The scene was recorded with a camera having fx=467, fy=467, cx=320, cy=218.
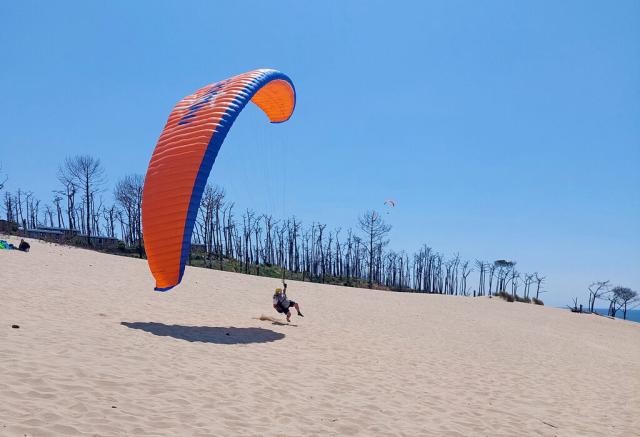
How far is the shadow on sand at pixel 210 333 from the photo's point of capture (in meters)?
10.6

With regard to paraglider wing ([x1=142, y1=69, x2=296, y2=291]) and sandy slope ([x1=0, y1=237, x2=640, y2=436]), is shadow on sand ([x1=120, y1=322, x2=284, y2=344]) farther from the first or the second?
paraglider wing ([x1=142, y1=69, x2=296, y2=291])

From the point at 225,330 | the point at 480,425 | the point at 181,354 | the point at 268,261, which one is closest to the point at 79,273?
the point at 225,330

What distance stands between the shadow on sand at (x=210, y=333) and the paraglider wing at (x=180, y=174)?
102 cm

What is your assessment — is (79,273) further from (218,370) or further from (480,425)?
(480,425)

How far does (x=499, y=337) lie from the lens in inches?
781

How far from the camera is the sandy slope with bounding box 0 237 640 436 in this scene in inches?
213

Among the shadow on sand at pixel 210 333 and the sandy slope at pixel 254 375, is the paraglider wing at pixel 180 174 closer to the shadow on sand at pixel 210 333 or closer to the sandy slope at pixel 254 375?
the shadow on sand at pixel 210 333

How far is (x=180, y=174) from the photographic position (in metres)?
10.5

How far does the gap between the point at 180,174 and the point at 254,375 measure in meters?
4.91

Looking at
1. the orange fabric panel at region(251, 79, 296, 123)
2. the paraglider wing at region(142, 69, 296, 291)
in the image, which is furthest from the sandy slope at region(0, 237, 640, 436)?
the orange fabric panel at region(251, 79, 296, 123)

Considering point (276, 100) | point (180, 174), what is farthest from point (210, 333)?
point (276, 100)

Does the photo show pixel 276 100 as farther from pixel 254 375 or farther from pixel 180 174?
pixel 254 375

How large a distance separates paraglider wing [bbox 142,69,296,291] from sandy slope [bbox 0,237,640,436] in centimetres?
181

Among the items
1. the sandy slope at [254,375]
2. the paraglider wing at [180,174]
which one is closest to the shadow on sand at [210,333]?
the sandy slope at [254,375]
